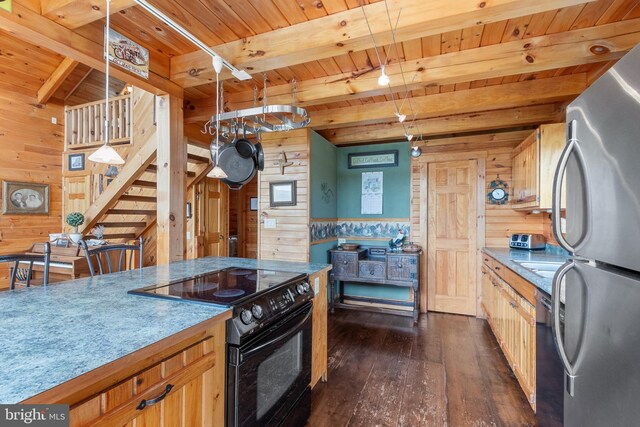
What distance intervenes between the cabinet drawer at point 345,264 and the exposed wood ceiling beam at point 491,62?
2079 millimetres

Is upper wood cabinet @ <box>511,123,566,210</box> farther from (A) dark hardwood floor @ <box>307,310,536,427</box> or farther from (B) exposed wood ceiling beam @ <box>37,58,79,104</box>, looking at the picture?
(B) exposed wood ceiling beam @ <box>37,58,79,104</box>

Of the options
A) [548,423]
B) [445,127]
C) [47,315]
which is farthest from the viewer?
[445,127]

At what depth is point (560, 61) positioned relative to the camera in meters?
2.06

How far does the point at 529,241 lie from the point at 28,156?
747 cm

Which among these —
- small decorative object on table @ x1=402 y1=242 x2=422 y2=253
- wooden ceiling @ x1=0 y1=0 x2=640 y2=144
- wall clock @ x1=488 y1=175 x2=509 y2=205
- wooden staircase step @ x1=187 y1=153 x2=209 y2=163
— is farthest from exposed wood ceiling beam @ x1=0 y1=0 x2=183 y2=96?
wall clock @ x1=488 y1=175 x2=509 y2=205

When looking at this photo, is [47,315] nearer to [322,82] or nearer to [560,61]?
[322,82]

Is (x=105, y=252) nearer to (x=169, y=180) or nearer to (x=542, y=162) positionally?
(x=169, y=180)

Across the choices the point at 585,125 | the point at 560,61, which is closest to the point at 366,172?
the point at 560,61

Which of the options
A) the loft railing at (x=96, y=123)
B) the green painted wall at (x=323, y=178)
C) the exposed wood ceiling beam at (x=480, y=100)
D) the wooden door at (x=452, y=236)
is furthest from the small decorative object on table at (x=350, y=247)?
the loft railing at (x=96, y=123)

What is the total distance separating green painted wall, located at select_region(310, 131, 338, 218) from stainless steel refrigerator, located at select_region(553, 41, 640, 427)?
2850 millimetres

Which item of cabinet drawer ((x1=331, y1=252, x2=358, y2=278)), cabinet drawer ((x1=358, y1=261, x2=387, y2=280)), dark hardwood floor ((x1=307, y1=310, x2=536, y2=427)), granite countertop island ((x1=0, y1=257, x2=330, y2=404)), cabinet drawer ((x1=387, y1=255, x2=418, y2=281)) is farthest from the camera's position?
cabinet drawer ((x1=331, y1=252, x2=358, y2=278))

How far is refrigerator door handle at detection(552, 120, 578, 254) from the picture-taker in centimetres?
105

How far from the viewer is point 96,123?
5.21 metres

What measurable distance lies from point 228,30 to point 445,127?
2627 millimetres
